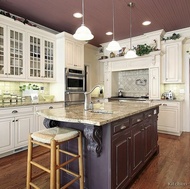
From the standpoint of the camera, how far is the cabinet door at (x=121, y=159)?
1572 millimetres

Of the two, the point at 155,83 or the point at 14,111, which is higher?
the point at 155,83

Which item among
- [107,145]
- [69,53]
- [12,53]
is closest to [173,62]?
[69,53]

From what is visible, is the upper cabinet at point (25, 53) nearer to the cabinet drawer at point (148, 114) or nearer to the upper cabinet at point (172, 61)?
the cabinet drawer at point (148, 114)

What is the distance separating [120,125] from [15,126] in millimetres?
2123

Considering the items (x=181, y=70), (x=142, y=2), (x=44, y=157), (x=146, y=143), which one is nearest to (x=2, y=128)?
(x=44, y=157)

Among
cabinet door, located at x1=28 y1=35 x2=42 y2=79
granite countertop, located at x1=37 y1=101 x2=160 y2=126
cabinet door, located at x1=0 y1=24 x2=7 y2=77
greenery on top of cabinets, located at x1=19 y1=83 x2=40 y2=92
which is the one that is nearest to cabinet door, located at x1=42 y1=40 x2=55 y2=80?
cabinet door, located at x1=28 y1=35 x2=42 y2=79

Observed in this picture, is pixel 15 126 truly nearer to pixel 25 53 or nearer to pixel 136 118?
pixel 25 53

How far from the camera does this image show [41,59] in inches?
148

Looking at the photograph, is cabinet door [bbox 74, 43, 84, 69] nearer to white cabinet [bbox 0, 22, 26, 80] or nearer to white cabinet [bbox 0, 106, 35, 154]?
white cabinet [bbox 0, 22, 26, 80]

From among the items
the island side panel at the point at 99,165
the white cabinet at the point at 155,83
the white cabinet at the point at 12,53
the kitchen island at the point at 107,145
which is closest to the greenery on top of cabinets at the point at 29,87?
the white cabinet at the point at 12,53

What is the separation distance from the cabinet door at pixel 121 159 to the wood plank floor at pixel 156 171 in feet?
1.00

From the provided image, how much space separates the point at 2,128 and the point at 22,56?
5.19 feet

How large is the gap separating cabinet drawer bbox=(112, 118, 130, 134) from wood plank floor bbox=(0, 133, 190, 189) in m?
0.80

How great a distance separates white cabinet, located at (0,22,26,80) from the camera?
9.95ft
